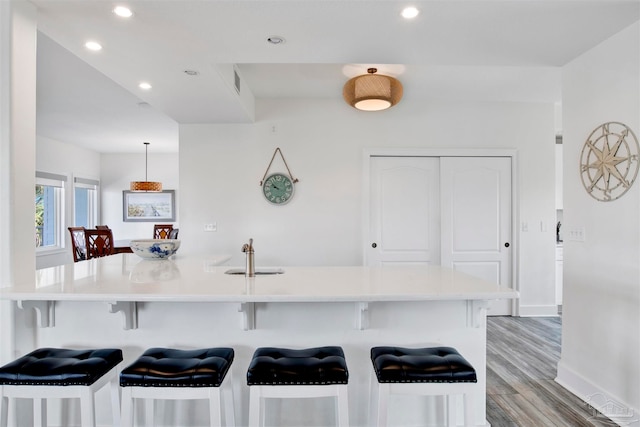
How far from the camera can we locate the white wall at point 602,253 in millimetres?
2203

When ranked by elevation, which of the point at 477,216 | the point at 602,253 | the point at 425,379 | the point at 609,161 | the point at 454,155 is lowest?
the point at 425,379

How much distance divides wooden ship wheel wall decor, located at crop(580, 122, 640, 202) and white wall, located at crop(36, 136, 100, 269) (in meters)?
6.88

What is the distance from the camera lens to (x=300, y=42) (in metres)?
2.37

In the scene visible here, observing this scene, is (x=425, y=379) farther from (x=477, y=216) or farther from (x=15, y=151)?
(x=477, y=216)

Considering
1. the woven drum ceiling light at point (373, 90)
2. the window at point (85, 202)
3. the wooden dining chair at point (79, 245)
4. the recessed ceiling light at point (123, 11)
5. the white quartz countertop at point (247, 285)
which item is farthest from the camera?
the window at point (85, 202)

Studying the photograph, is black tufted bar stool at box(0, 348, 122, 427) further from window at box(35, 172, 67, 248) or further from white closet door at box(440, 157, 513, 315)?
window at box(35, 172, 67, 248)

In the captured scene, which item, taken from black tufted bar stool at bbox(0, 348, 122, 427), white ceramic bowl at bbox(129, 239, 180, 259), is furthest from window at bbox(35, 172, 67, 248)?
black tufted bar stool at bbox(0, 348, 122, 427)

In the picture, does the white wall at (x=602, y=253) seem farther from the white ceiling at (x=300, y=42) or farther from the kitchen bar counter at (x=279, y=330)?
the kitchen bar counter at (x=279, y=330)

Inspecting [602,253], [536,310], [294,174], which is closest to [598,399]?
[602,253]

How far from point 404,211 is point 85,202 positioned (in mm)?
6263

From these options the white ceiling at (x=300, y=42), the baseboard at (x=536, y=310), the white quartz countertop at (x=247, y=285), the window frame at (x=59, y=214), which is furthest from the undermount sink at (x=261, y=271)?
the window frame at (x=59, y=214)

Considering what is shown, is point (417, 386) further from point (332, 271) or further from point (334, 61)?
point (334, 61)

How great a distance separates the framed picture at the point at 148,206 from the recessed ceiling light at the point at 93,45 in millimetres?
5509

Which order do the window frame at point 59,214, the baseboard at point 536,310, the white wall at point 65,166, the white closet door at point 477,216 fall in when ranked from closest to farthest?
the white closet door at point 477,216, the baseboard at point 536,310, the white wall at point 65,166, the window frame at point 59,214
